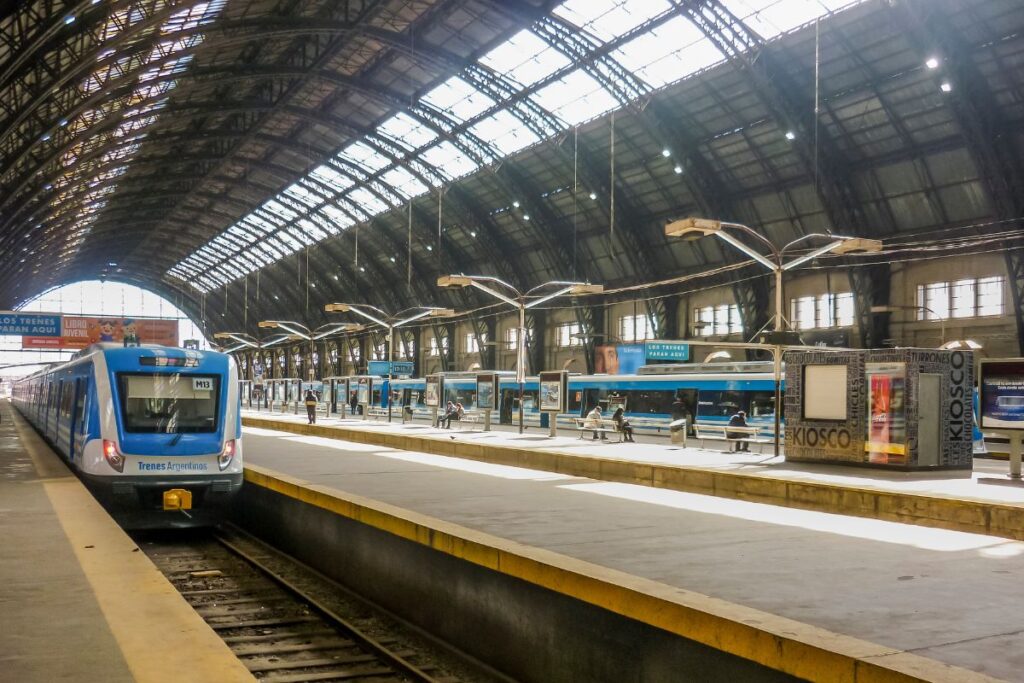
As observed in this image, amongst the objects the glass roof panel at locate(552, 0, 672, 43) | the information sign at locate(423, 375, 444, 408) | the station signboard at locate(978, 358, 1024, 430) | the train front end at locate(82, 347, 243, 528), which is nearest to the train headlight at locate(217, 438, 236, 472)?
the train front end at locate(82, 347, 243, 528)

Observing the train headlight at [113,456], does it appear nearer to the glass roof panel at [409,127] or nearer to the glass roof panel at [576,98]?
the glass roof panel at [576,98]

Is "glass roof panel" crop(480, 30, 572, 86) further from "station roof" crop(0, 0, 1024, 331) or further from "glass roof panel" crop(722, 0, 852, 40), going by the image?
"glass roof panel" crop(722, 0, 852, 40)

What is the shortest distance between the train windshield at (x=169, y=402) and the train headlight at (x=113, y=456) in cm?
31

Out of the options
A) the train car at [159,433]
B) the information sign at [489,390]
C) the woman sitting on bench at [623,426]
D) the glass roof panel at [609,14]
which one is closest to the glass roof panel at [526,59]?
the glass roof panel at [609,14]

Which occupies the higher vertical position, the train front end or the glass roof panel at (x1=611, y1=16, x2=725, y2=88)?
the glass roof panel at (x1=611, y1=16, x2=725, y2=88)

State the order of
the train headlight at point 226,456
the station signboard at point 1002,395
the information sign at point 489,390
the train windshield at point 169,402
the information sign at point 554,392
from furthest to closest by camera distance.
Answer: the information sign at point 489,390
the information sign at point 554,392
the station signboard at point 1002,395
the train headlight at point 226,456
the train windshield at point 169,402

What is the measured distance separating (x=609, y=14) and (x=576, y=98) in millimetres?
6688

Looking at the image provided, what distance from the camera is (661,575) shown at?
25.8 ft

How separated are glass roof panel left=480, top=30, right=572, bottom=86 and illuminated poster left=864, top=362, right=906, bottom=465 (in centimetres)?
2330

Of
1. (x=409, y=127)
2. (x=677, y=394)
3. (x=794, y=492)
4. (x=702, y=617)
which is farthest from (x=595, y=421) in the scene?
(x=409, y=127)

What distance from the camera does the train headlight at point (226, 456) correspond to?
14547 millimetres

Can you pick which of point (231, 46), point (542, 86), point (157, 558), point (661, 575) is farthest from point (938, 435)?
point (231, 46)

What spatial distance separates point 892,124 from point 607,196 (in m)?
15.0

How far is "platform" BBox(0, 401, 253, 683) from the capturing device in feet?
18.5
